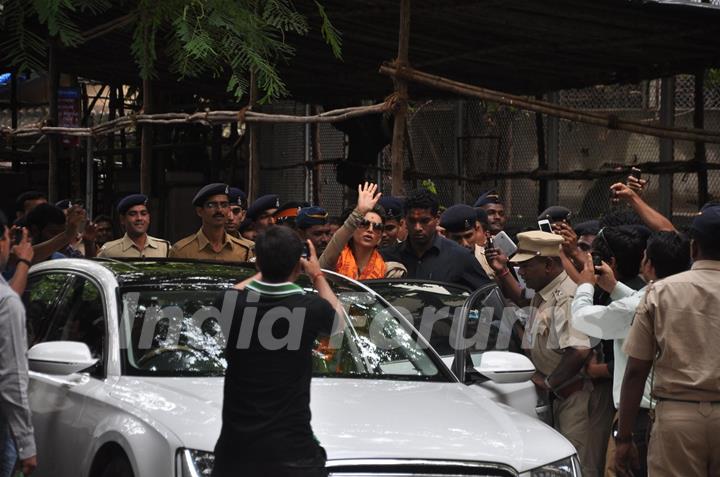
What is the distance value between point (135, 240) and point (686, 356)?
20.1 feet

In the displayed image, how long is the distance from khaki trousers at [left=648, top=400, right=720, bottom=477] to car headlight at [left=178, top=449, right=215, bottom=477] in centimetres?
204

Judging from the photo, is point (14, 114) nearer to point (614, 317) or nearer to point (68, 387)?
point (68, 387)

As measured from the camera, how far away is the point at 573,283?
716 cm

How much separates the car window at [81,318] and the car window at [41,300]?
8cm

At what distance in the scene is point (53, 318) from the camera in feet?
22.4

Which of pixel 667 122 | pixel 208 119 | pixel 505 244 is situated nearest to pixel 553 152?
pixel 667 122

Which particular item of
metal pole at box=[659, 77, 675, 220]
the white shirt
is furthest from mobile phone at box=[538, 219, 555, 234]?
metal pole at box=[659, 77, 675, 220]

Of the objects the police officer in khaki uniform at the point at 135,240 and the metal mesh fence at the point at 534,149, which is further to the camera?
the metal mesh fence at the point at 534,149

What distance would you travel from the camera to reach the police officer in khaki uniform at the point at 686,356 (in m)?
5.51

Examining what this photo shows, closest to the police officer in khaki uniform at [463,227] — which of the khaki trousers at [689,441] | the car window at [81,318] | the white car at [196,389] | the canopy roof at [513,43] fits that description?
the canopy roof at [513,43]

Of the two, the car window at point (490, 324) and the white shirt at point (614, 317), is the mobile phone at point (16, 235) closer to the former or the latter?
the car window at point (490, 324)

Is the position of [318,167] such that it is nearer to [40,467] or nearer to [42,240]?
[42,240]

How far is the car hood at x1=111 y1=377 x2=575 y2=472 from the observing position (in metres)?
5.08

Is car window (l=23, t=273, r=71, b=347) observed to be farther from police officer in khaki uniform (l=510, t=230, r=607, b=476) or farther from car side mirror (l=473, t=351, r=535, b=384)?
police officer in khaki uniform (l=510, t=230, r=607, b=476)
